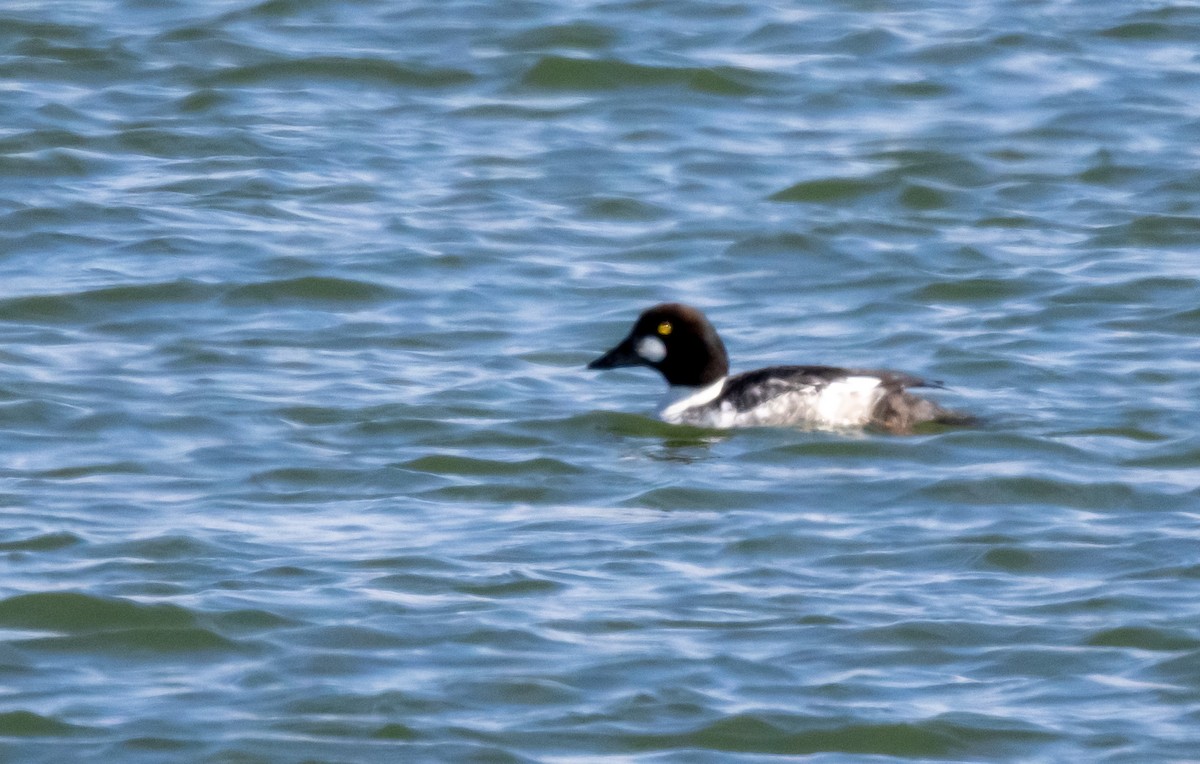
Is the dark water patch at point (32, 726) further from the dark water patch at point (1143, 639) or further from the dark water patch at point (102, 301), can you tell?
the dark water patch at point (102, 301)

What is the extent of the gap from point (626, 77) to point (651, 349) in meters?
6.03

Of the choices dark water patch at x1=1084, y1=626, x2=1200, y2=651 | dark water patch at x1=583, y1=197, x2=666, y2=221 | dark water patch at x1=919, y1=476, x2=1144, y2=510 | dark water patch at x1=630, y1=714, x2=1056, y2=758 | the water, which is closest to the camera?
dark water patch at x1=630, y1=714, x2=1056, y2=758

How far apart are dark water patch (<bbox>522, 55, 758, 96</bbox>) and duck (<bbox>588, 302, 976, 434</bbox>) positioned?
18.0ft

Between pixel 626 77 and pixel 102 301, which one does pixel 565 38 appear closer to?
pixel 626 77

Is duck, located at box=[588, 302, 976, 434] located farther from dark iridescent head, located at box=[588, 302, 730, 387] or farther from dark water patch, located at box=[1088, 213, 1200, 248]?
dark water patch, located at box=[1088, 213, 1200, 248]

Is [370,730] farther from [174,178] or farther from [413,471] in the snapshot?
[174,178]

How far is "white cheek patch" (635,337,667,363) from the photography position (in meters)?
12.0

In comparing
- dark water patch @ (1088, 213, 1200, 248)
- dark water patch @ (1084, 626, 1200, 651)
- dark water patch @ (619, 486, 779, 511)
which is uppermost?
dark water patch @ (1084, 626, 1200, 651)

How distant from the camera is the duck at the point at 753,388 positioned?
11227 millimetres

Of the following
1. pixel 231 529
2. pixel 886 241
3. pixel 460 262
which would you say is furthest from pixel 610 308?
pixel 231 529

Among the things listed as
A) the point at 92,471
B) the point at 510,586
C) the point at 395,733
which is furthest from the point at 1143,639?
the point at 92,471

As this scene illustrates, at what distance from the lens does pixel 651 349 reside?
1205cm

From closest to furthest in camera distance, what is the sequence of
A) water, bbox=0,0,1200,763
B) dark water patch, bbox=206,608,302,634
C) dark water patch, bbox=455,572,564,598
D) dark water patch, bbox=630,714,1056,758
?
dark water patch, bbox=630,714,1056,758, water, bbox=0,0,1200,763, dark water patch, bbox=206,608,302,634, dark water patch, bbox=455,572,564,598

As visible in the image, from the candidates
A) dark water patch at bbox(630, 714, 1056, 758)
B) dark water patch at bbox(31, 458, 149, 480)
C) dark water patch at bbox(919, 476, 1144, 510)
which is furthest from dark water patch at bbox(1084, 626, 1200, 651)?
dark water patch at bbox(31, 458, 149, 480)
